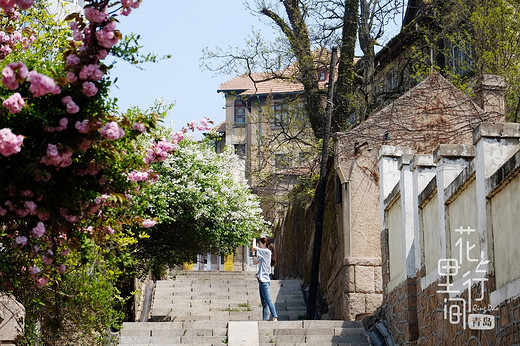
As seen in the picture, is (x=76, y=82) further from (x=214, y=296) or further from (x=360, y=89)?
(x=360, y=89)

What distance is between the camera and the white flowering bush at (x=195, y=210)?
1948 cm

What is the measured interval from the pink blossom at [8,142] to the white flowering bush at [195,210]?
12.0 metres

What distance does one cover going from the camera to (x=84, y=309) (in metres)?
12.2

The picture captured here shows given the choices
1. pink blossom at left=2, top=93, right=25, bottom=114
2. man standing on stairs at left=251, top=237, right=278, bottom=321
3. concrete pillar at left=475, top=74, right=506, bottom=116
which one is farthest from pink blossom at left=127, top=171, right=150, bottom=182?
concrete pillar at left=475, top=74, right=506, bottom=116

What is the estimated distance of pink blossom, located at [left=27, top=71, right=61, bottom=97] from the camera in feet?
21.6

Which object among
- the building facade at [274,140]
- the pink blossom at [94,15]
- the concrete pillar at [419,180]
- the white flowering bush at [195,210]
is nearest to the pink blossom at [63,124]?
the pink blossom at [94,15]

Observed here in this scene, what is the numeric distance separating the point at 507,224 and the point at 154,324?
8144 millimetres

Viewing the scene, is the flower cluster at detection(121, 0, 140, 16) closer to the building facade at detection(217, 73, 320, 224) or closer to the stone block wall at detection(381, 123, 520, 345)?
the stone block wall at detection(381, 123, 520, 345)

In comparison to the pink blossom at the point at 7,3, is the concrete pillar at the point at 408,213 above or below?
below

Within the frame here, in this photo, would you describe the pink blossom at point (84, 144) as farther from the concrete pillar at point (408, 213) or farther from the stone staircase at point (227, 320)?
the stone staircase at point (227, 320)

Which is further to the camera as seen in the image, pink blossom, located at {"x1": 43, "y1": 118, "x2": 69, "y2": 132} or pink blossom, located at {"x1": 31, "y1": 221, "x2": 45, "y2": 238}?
pink blossom, located at {"x1": 31, "y1": 221, "x2": 45, "y2": 238}

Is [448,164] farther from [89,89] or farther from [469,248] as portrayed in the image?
[89,89]

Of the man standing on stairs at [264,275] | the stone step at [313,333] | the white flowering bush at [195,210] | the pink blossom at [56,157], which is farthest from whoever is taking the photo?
the white flowering bush at [195,210]

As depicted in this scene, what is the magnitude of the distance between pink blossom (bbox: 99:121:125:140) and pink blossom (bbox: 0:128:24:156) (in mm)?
653
